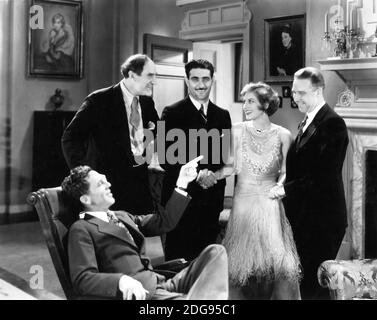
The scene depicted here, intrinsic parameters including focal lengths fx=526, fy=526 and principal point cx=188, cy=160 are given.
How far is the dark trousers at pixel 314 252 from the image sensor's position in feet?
8.47

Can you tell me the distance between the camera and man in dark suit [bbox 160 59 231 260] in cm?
269

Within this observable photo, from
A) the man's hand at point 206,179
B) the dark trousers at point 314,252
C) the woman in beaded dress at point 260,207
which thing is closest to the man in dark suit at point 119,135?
the man's hand at point 206,179

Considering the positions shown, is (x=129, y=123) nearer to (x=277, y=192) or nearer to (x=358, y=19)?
(x=277, y=192)

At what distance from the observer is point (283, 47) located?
14.3 ft

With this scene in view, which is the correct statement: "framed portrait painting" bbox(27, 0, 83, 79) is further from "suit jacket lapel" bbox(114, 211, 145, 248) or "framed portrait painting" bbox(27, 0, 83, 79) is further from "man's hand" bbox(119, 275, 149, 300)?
"man's hand" bbox(119, 275, 149, 300)

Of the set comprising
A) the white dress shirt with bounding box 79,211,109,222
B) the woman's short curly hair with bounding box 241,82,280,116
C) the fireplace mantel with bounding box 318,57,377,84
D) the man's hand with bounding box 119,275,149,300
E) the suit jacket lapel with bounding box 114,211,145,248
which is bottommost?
the man's hand with bounding box 119,275,149,300

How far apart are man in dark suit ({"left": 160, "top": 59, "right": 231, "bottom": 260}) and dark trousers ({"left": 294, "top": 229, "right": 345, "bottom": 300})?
47 cm

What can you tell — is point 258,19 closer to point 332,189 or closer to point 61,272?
point 332,189

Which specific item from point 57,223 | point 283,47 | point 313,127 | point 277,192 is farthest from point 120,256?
point 283,47

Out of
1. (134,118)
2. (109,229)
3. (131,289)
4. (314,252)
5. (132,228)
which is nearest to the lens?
(131,289)

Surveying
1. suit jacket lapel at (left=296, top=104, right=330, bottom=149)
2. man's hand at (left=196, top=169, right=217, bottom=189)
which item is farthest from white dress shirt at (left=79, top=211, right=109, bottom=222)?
suit jacket lapel at (left=296, top=104, right=330, bottom=149)

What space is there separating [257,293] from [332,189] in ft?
2.11

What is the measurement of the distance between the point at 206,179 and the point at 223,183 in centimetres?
16
